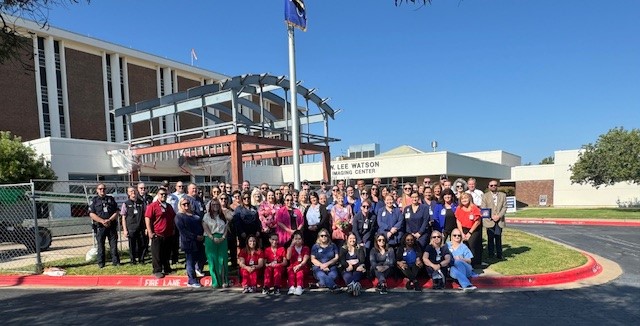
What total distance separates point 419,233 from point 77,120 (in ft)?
109

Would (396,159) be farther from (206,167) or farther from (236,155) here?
(236,155)

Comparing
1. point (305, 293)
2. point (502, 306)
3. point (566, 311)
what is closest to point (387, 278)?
point (305, 293)

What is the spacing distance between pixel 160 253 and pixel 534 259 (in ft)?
24.8

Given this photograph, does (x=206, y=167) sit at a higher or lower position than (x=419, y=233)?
higher

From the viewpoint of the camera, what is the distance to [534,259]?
28.3ft

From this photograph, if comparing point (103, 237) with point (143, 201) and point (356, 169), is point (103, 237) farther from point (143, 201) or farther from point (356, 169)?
point (356, 169)

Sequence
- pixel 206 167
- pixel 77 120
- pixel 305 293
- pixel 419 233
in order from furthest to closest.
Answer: pixel 77 120 → pixel 206 167 → pixel 419 233 → pixel 305 293

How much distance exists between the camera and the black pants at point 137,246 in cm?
876

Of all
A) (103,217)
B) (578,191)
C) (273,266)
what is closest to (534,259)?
(273,266)

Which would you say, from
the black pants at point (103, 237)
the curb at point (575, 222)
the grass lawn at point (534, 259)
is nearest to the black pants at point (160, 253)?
the black pants at point (103, 237)

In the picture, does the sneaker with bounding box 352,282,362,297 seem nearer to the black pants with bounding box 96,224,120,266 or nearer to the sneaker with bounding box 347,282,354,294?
the sneaker with bounding box 347,282,354,294

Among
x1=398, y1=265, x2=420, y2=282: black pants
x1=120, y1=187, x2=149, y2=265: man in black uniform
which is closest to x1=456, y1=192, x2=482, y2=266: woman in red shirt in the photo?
x1=398, y1=265, x2=420, y2=282: black pants

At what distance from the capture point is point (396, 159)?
28.5m

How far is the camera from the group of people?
23.0 ft
